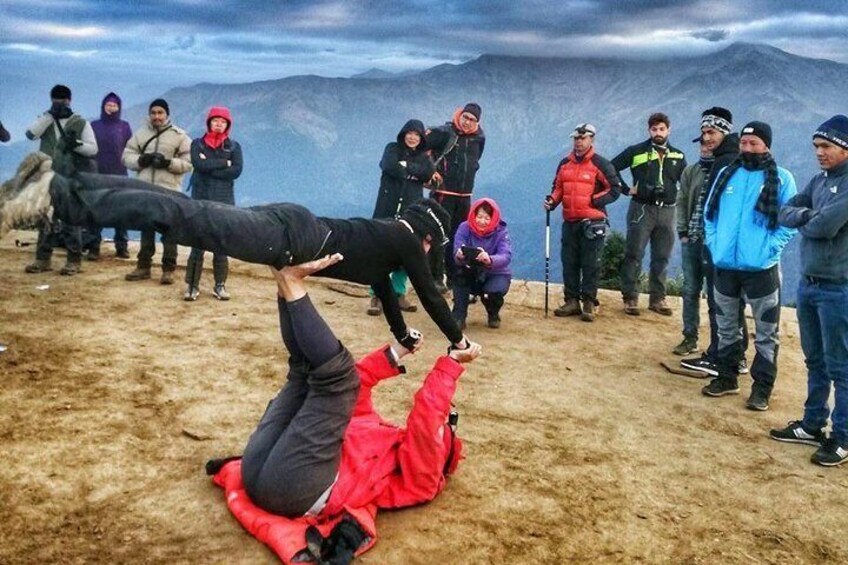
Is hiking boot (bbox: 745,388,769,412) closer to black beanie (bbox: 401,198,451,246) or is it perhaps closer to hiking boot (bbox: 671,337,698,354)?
hiking boot (bbox: 671,337,698,354)

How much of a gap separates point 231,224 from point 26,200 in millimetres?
1202

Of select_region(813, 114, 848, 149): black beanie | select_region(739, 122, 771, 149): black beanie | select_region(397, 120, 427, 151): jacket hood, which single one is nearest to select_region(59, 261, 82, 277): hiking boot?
select_region(397, 120, 427, 151): jacket hood

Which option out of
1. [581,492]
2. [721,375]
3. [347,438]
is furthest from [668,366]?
[347,438]

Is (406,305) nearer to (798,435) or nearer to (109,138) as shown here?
(798,435)

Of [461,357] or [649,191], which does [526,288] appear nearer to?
[649,191]

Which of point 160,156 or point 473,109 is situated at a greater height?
point 473,109

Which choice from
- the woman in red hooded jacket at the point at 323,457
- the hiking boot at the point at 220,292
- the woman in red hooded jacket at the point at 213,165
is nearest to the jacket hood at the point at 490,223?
the woman in red hooded jacket at the point at 213,165

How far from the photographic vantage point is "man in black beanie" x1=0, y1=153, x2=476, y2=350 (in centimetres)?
411

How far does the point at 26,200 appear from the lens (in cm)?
420

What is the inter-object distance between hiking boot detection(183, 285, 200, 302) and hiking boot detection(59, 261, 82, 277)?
2.12 m

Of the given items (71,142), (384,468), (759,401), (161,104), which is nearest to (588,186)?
(759,401)

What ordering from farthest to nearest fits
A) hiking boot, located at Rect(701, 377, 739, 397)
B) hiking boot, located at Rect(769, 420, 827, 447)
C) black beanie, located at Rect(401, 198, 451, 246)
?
hiking boot, located at Rect(701, 377, 739, 397) < hiking boot, located at Rect(769, 420, 827, 447) < black beanie, located at Rect(401, 198, 451, 246)

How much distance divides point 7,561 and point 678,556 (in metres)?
4.07

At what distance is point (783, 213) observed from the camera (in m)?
6.28
